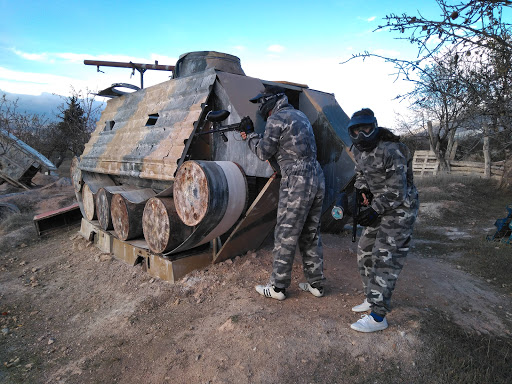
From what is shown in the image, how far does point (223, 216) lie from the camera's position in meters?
4.11

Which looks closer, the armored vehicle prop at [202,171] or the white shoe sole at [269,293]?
the white shoe sole at [269,293]

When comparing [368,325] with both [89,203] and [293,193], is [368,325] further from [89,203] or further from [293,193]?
[89,203]

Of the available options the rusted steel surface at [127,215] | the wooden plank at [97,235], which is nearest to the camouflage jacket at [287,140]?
the rusted steel surface at [127,215]

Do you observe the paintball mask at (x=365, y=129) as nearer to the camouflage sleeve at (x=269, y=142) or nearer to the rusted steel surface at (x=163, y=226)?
the camouflage sleeve at (x=269, y=142)

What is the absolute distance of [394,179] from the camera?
3.15 metres

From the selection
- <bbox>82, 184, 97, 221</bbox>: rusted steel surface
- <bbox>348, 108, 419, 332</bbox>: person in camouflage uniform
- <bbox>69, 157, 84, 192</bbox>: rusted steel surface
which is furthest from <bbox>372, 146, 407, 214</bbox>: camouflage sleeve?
<bbox>69, 157, 84, 192</bbox>: rusted steel surface

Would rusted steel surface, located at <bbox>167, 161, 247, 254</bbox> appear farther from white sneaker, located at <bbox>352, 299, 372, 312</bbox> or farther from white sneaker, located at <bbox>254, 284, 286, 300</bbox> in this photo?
white sneaker, located at <bbox>352, 299, 372, 312</bbox>

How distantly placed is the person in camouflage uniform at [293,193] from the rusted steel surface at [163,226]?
124 cm

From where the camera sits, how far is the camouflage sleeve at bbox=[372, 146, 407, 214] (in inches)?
123

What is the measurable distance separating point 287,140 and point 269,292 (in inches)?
61.2

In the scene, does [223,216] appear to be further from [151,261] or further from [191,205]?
[151,261]

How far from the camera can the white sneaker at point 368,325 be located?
3.15 metres

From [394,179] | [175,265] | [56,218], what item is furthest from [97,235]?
[394,179]

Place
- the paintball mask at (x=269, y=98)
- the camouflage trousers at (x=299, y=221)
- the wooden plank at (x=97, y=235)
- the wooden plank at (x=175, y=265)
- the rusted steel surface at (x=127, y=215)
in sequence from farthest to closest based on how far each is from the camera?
1. the wooden plank at (x=97, y=235)
2. the rusted steel surface at (x=127, y=215)
3. the wooden plank at (x=175, y=265)
4. the paintball mask at (x=269, y=98)
5. the camouflage trousers at (x=299, y=221)
